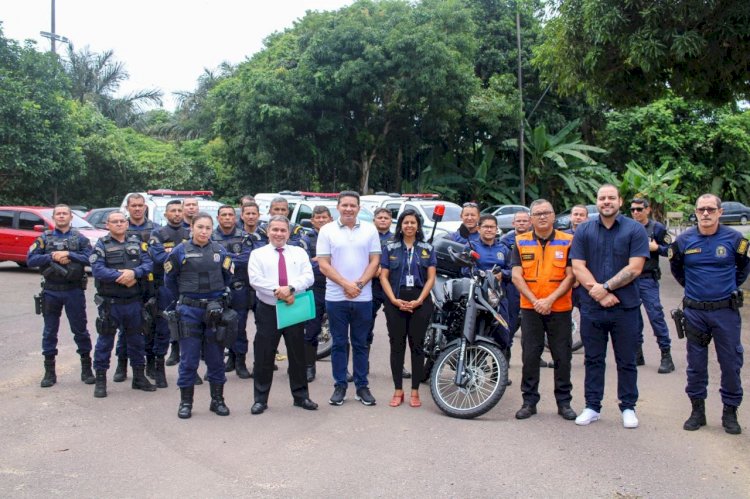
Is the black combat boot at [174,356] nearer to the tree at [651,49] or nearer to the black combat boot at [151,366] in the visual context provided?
the black combat boot at [151,366]

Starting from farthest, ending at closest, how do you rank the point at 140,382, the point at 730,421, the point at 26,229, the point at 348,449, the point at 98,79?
the point at 98,79
the point at 26,229
the point at 140,382
the point at 730,421
the point at 348,449

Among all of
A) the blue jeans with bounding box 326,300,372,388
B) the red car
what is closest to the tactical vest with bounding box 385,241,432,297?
the blue jeans with bounding box 326,300,372,388

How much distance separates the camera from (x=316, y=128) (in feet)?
91.1

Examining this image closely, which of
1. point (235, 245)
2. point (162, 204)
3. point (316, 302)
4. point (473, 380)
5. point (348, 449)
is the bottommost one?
point (348, 449)

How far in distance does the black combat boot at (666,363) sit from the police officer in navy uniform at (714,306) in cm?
192

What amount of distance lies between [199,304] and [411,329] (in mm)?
1868

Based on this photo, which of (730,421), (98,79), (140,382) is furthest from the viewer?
(98,79)

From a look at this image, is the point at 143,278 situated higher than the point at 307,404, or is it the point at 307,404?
the point at 143,278

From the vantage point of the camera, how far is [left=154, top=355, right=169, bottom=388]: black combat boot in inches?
285

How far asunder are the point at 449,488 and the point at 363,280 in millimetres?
2348

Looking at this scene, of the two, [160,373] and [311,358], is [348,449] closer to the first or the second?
[311,358]

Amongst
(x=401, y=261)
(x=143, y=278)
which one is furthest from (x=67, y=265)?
(x=401, y=261)

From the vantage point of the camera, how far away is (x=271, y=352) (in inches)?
255

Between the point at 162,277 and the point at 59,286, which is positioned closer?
the point at 59,286
